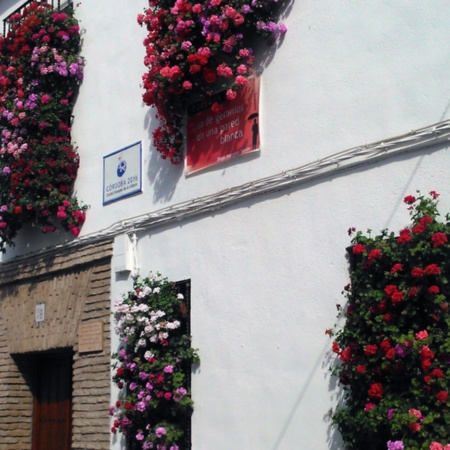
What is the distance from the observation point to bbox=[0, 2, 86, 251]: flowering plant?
851 cm

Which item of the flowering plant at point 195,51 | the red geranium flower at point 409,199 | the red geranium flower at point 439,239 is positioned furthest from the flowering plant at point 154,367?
the red geranium flower at point 439,239

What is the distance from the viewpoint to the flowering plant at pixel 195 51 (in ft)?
22.2

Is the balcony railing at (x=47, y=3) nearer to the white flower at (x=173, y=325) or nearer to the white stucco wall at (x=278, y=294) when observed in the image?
the white stucco wall at (x=278, y=294)

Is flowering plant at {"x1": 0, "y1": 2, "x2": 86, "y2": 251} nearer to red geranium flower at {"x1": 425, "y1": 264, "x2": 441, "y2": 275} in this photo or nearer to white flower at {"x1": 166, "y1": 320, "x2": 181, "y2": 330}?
white flower at {"x1": 166, "y1": 320, "x2": 181, "y2": 330}

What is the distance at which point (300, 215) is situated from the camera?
6262 mm

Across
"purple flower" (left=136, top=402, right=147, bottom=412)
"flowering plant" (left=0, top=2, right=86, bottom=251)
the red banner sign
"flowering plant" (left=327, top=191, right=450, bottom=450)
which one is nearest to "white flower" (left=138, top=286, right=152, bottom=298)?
"purple flower" (left=136, top=402, right=147, bottom=412)

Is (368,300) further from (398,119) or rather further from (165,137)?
(165,137)

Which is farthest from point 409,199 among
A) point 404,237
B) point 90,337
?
point 90,337

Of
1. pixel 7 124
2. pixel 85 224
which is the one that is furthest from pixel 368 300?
pixel 7 124

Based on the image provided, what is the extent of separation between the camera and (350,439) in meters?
5.31

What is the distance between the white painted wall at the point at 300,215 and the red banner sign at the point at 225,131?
96 millimetres

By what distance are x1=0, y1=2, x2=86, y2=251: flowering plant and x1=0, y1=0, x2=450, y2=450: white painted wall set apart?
5.16 feet

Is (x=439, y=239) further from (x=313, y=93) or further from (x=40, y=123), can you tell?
(x=40, y=123)

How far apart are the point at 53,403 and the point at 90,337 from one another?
4.17ft
